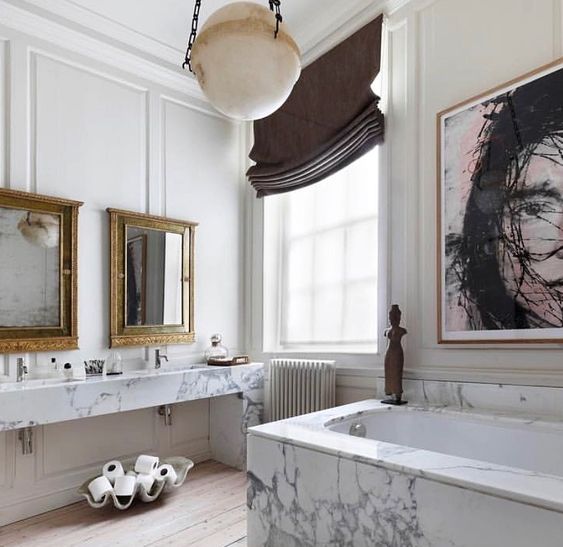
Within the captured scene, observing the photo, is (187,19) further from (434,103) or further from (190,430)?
(190,430)

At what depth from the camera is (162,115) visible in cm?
344

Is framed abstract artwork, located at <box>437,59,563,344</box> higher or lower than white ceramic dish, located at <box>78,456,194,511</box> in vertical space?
higher

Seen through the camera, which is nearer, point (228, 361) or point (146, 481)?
point (146, 481)

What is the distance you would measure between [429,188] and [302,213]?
1.17 metres

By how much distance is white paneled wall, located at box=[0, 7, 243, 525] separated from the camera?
2.74 metres

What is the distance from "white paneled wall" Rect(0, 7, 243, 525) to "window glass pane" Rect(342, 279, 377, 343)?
3.39 ft

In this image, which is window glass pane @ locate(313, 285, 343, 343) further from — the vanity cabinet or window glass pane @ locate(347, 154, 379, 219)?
the vanity cabinet

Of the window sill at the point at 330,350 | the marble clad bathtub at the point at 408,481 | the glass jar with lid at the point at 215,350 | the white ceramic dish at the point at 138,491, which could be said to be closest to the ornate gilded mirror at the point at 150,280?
the glass jar with lid at the point at 215,350

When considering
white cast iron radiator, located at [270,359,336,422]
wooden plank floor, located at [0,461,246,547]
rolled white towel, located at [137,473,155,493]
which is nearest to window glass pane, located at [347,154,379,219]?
white cast iron radiator, located at [270,359,336,422]

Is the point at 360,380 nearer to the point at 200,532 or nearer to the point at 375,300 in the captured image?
the point at 375,300

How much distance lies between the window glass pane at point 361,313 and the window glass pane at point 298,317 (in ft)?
1.19

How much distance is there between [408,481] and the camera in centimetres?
147

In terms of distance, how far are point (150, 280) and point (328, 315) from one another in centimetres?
128

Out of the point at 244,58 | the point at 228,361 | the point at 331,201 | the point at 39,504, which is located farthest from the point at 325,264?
the point at 39,504
